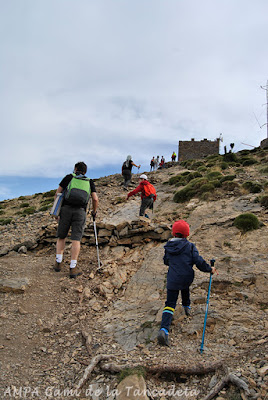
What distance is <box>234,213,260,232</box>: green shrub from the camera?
8.26 m

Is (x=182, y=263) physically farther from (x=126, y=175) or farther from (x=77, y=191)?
(x=126, y=175)

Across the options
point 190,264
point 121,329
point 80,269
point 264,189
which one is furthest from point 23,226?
point 264,189

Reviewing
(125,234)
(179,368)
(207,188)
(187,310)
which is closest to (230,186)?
(207,188)

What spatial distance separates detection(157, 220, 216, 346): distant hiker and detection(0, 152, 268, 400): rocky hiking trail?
0.45m

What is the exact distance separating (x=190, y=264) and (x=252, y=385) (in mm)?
1969

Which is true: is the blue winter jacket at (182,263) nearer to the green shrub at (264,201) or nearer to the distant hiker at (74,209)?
the distant hiker at (74,209)

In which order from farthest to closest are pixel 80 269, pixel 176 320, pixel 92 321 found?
pixel 80 269, pixel 92 321, pixel 176 320

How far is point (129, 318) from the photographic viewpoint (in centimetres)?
523

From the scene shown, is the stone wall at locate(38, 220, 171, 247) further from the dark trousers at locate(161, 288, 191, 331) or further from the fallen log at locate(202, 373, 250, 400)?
the fallen log at locate(202, 373, 250, 400)

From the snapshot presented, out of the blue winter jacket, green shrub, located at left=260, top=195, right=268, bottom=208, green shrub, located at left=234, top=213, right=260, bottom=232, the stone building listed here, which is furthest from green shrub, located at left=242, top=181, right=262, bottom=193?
the stone building

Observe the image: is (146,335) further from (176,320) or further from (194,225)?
(194,225)

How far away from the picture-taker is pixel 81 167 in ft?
22.6

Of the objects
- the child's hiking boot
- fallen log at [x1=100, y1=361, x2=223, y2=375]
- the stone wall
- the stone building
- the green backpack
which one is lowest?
fallen log at [x1=100, y1=361, x2=223, y2=375]

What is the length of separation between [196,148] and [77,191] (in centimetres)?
4858
